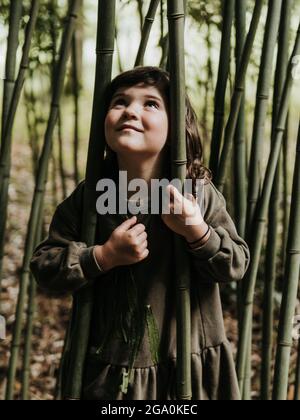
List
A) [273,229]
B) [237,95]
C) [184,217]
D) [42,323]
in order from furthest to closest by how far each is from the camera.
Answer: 1. [42,323]
2. [273,229]
3. [237,95]
4. [184,217]

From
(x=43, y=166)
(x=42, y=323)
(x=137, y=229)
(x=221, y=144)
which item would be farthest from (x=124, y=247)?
(x=42, y=323)

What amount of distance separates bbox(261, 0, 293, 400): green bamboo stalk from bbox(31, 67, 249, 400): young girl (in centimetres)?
27

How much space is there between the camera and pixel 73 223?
88cm

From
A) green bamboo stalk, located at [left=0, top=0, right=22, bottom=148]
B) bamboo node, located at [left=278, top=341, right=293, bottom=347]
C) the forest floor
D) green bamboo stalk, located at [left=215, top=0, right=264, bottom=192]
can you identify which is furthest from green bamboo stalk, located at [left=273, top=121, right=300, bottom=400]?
the forest floor

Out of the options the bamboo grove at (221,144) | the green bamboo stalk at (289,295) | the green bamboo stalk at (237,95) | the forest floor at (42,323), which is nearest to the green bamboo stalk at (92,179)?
the bamboo grove at (221,144)

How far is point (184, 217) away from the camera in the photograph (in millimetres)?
781

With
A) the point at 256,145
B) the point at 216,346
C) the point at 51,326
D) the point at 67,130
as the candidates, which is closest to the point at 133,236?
the point at 216,346

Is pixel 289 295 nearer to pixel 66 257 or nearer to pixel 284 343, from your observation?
pixel 284 343

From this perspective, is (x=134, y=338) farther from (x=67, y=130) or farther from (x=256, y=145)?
(x=67, y=130)

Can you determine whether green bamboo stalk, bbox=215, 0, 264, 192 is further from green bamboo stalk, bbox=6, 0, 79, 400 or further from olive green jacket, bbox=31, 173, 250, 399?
green bamboo stalk, bbox=6, 0, 79, 400

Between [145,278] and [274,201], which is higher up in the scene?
[274,201]

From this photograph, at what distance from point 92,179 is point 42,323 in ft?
5.20

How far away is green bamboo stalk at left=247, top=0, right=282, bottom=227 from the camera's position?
3.21ft

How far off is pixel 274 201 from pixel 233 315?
1.26 m
